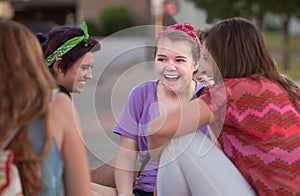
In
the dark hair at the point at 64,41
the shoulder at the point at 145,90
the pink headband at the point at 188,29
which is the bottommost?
the shoulder at the point at 145,90

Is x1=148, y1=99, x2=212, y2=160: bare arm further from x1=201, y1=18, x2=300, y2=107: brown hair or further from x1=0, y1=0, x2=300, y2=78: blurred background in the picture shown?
x1=0, y1=0, x2=300, y2=78: blurred background

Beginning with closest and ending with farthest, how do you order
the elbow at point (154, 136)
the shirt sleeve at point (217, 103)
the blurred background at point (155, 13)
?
the shirt sleeve at point (217, 103), the elbow at point (154, 136), the blurred background at point (155, 13)

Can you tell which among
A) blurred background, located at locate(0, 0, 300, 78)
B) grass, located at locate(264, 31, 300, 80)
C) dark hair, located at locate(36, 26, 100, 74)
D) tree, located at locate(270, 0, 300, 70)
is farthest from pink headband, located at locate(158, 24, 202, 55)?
tree, located at locate(270, 0, 300, 70)

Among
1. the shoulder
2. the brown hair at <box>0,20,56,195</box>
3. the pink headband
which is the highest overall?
the brown hair at <box>0,20,56,195</box>

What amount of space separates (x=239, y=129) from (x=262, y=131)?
0.10m

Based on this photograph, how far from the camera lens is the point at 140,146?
3.33 metres

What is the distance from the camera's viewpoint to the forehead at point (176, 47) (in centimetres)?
334

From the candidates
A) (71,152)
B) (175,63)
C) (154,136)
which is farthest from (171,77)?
(71,152)

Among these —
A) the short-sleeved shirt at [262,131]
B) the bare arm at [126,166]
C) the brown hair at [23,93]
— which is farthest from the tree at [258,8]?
the brown hair at [23,93]

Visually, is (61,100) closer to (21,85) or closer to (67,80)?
(21,85)

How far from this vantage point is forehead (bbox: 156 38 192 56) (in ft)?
11.0

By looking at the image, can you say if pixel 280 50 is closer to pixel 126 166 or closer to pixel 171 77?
pixel 171 77

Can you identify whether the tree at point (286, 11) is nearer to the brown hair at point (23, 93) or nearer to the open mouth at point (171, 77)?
the open mouth at point (171, 77)

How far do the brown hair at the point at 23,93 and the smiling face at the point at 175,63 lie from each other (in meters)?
1.16
